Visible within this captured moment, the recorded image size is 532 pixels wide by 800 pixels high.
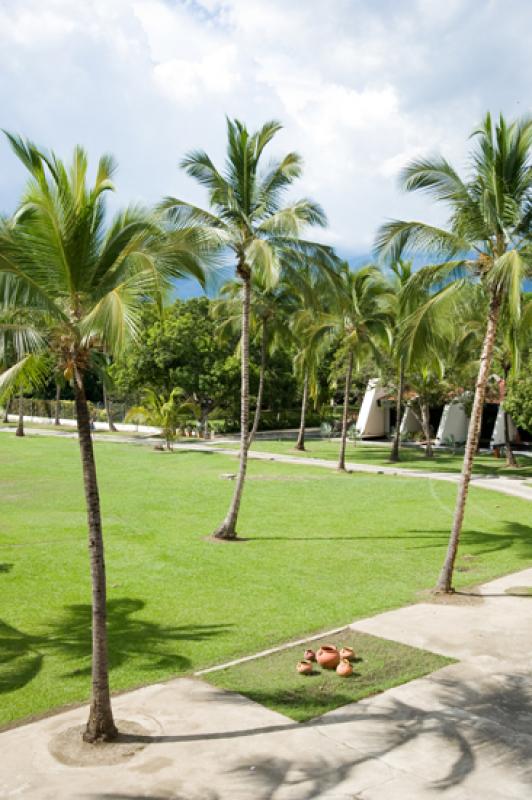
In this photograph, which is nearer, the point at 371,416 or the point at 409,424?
the point at 371,416

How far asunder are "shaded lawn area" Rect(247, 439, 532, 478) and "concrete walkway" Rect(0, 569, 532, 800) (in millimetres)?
22666

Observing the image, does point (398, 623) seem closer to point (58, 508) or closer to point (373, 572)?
point (373, 572)

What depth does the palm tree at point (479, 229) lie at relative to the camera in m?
11.9

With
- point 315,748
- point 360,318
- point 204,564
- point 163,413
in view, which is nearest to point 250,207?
point 204,564

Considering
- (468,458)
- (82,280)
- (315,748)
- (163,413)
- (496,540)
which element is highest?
(82,280)

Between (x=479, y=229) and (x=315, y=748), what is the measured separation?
922cm

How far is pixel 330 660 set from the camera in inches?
349

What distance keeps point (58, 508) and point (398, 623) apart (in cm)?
1246

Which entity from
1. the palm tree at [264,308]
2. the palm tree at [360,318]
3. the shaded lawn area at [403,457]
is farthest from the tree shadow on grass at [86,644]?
the shaded lawn area at [403,457]

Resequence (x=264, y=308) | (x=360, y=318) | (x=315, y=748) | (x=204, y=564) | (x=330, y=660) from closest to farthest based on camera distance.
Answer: (x=315, y=748) < (x=330, y=660) < (x=204, y=564) < (x=264, y=308) < (x=360, y=318)

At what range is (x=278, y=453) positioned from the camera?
119 feet

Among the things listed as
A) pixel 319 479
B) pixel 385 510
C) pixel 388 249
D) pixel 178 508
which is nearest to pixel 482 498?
pixel 385 510

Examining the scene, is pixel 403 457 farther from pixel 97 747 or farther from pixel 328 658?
pixel 97 747

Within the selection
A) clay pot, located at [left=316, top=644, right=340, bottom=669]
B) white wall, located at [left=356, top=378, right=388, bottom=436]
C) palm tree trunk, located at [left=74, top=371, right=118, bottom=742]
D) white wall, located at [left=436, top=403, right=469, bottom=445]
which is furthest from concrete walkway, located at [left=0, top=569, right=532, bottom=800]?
white wall, located at [left=356, top=378, right=388, bottom=436]
